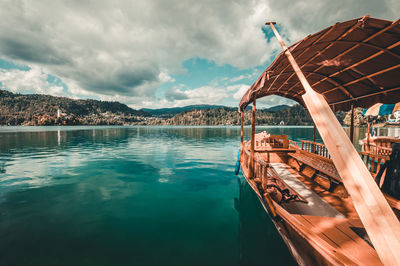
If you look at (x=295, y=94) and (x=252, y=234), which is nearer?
(x=252, y=234)

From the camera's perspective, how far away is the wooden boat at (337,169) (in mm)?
780

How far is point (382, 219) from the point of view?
0.75 metres

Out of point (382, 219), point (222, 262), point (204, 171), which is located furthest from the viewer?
point (204, 171)

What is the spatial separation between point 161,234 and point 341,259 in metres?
4.97

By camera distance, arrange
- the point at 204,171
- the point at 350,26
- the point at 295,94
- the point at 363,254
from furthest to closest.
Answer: the point at 204,171
the point at 295,94
the point at 350,26
the point at 363,254

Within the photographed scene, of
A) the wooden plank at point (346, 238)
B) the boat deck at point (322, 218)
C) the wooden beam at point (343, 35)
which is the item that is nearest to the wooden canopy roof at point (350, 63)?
the wooden beam at point (343, 35)

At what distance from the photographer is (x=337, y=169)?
0.69 m

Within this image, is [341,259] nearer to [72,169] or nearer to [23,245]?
[23,245]

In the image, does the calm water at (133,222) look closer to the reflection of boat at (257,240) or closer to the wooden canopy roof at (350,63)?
the reflection of boat at (257,240)

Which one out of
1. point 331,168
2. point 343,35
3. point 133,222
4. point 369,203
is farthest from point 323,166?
point 133,222

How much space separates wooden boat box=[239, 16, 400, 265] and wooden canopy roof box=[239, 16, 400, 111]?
0.8 inches

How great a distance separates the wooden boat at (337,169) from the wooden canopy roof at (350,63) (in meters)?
0.02

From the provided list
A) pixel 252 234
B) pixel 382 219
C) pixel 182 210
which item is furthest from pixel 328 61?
pixel 182 210

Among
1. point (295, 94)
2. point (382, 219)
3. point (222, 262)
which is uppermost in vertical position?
point (295, 94)
